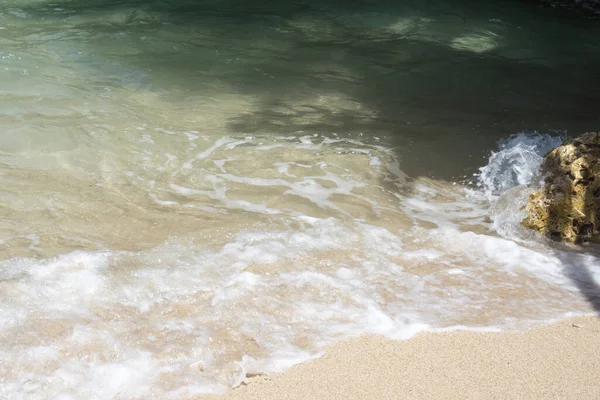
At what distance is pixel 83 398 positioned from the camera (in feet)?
8.94

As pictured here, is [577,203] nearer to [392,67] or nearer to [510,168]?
[510,168]

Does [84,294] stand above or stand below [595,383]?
below

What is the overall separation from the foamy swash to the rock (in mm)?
131

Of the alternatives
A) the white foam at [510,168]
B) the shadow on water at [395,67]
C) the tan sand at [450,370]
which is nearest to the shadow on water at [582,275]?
the tan sand at [450,370]

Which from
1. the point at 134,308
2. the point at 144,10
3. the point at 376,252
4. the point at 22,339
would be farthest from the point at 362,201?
the point at 144,10

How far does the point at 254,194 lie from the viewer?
15.3 ft

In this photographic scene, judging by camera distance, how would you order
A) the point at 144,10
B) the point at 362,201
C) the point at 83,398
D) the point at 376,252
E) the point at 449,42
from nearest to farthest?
the point at 83,398 → the point at 376,252 → the point at 362,201 → the point at 449,42 → the point at 144,10

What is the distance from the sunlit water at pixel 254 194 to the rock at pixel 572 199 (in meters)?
0.13

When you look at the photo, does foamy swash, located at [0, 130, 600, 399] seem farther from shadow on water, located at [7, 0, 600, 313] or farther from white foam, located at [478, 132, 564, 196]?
shadow on water, located at [7, 0, 600, 313]

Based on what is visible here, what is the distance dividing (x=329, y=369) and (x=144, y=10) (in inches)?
313

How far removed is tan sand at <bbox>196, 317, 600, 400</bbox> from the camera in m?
2.72

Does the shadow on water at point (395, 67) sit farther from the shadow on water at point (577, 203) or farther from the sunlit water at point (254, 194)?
the shadow on water at point (577, 203)

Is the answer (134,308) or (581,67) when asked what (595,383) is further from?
(581,67)

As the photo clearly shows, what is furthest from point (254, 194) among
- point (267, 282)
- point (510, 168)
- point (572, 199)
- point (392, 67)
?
point (392, 67)
